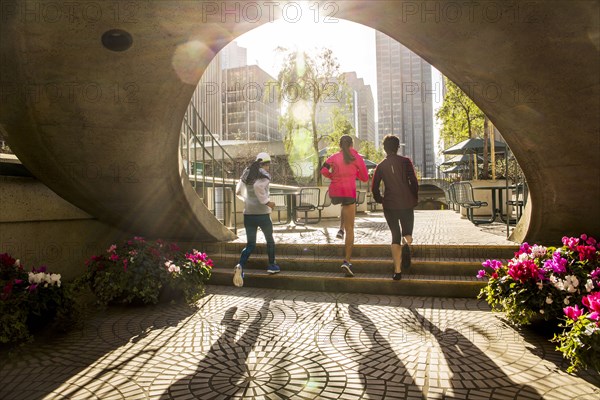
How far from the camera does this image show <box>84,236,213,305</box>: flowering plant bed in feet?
16.8

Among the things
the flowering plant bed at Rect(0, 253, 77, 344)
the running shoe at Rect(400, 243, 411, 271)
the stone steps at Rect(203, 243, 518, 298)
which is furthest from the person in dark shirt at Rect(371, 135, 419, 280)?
the flowering plant bed at Rect(0, 253, 77, 344)

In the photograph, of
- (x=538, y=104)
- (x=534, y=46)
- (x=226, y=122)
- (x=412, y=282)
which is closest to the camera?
(x=534, y=46)

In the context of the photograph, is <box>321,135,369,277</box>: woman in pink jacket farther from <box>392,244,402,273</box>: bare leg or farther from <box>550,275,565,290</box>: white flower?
<box>550,275,565,290</box>: white flower

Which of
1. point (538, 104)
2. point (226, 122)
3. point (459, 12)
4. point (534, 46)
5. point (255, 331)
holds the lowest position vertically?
point (255, 331)

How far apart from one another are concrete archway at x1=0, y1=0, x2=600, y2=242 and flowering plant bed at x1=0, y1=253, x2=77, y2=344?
2.03 meters

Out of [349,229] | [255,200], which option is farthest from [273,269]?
[349,229]

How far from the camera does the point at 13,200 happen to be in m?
5.84

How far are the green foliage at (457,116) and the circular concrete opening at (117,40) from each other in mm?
22602

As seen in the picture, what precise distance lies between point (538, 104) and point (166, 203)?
5631 millimetres

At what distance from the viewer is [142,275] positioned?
17.1 feet

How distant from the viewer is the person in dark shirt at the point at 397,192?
547cm

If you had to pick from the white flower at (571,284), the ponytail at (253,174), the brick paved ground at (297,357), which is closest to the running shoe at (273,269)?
the brick paved ground at (297,357)

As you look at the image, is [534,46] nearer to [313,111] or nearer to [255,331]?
[255,331]

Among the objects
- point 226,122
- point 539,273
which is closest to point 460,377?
point 539,273
